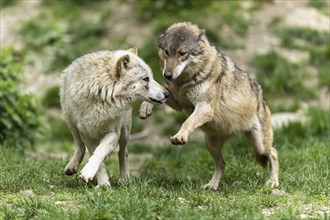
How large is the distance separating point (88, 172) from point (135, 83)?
116cm

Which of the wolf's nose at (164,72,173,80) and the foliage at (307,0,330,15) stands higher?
the wolf's nose at (164,72,173,80)

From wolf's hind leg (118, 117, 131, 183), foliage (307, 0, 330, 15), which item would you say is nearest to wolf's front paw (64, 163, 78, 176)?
wolf's hind leg (118, 117, 131, 183)

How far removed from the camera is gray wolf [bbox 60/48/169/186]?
280 inches

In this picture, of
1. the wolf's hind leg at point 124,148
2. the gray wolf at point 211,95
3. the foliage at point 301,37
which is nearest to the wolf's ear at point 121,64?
the gray wolf at point 211,95

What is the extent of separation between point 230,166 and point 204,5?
24.9 ft

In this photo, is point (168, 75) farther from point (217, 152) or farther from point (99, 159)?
point (217, 152)

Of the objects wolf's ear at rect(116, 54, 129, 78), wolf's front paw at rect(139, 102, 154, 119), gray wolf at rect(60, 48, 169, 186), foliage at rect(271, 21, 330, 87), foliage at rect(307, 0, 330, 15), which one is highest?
wolf's ear at rect(116, 54, 129, 78)

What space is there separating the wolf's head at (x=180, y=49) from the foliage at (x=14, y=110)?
12.7 feet

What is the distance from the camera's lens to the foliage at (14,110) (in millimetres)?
10500

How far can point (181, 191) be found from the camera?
22.3 feet

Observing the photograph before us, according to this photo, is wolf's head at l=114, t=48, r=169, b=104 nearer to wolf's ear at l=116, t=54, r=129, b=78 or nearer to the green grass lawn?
wolf's ear at l=116, t=54, r=129, b=78

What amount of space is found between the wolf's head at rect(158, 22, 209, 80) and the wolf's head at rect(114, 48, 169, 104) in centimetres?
22

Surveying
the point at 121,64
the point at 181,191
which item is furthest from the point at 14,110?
the point at 181,191

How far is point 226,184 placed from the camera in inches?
308
